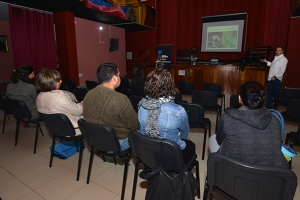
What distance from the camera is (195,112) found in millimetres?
2277

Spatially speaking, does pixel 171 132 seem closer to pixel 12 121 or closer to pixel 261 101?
pixel 261 101

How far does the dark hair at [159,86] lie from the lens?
1456 mm

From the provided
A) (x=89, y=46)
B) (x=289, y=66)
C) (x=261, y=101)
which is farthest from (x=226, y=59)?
(x=261, y=101)

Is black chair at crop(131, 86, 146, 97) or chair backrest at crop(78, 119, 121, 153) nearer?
chair backrest at crop(78, 119, 121, 153)

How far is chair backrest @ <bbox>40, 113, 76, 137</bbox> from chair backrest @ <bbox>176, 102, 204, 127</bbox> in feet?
4.21

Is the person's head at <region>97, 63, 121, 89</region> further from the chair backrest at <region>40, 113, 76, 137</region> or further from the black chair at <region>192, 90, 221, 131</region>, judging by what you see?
the black chair at <region>192, 90, 221, 131</region>

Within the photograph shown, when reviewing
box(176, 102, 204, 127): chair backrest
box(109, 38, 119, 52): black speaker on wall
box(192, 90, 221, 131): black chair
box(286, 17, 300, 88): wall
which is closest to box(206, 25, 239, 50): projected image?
box(286, 17, 300, 88): wall

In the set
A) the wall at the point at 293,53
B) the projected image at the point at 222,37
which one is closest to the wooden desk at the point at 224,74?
the wall at the point at 293,53

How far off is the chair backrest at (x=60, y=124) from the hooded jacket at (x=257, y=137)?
57.4 inches

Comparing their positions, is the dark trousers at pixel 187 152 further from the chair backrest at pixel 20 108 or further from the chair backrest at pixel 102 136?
the chair backrest at pixel 20 108

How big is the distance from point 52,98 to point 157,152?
1389mm

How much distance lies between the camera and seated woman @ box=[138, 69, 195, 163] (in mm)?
1391

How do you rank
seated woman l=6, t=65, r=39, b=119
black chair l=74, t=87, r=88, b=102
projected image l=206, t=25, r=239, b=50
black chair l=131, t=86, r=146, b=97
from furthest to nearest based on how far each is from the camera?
projected image l=206, t=25, r=239, b=50 → black chair l=131, t=86, r=146, b=97 → black chair l=74, t=87, r=88, b=102 → seated woman l=6, t=65, r=39, b=119

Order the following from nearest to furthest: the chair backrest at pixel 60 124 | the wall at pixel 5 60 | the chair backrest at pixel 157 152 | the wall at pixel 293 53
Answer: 1. the chair backrest at pixel 157 152
2. the chair backrest at pixel 60 124
3. the wall at pixel 293 53
4. the wall at pixel 5 60
